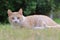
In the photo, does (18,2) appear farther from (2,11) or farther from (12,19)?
(12,19)

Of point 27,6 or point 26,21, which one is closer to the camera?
point 26,21

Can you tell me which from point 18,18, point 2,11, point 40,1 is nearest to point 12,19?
point 18,18

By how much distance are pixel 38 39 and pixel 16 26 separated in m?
3.84

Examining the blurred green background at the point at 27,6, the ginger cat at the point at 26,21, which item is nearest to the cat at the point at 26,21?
the ginger cat at the point at 26,21

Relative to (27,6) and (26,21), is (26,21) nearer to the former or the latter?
(26,21)

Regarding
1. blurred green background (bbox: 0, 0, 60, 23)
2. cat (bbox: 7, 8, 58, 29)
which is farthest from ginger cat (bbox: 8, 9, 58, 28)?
blurred green background (bbox: 0, 0, 60, 23)

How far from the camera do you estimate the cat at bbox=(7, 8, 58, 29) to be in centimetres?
1087

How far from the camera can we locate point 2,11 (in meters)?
18.5

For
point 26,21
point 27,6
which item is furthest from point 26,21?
point 27,6

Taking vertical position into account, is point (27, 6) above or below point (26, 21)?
below

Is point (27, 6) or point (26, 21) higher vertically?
point (26, 21)

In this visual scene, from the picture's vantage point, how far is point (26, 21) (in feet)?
36.3

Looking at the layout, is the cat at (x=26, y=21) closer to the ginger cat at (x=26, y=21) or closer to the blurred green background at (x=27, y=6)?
the ginger cat at (x=26, y=21)

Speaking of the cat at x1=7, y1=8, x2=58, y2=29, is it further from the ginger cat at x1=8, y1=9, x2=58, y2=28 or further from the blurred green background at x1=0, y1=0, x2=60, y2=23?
the blurred green background at x1=0, y1=0, x2=60, y2=23
